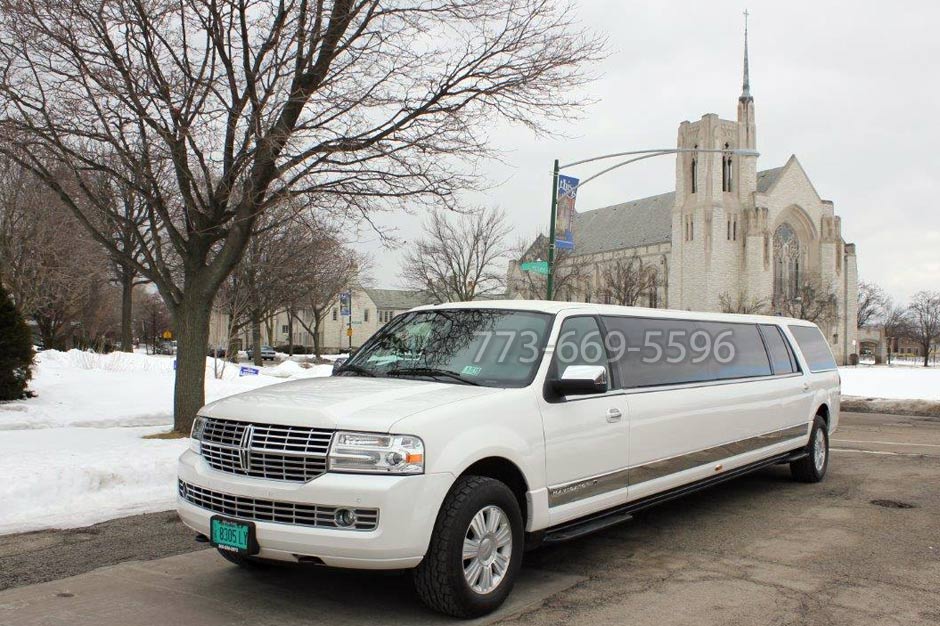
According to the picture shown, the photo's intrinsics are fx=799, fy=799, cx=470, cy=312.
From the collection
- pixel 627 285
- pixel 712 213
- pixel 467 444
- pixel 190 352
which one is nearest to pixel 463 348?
pixel 467 444

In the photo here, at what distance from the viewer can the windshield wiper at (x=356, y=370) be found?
577cm

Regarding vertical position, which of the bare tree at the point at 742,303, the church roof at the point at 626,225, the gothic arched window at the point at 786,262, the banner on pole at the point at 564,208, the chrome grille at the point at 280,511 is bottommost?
the chrome grille at the point at 280,511

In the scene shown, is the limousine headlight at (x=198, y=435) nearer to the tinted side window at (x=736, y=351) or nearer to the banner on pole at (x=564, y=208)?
the tinted side window at (x=736, y=351)

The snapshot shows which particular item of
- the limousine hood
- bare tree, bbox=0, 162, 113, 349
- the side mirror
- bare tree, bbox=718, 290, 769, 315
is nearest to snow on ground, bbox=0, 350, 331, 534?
the limousine hood

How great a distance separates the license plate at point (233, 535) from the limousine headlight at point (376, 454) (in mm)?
622

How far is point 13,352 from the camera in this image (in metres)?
15.4

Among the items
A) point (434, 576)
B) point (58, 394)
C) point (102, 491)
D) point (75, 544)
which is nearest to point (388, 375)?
point (434, 576)

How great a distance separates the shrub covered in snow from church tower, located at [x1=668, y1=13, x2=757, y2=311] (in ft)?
243

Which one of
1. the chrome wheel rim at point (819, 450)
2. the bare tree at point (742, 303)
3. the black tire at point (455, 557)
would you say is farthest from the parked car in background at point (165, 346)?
the black tire at point (455, 557)

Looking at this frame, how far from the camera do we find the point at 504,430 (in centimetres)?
484

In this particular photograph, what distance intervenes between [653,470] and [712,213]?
8168cm

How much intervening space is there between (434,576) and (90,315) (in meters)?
57.9

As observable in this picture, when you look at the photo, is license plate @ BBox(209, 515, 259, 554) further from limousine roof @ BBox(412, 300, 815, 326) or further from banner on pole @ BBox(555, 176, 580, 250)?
banner on pole @ BBox(555, 176, 580, 250)

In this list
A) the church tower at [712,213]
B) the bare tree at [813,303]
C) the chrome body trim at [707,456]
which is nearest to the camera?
the chrome body trim at [707,456]
